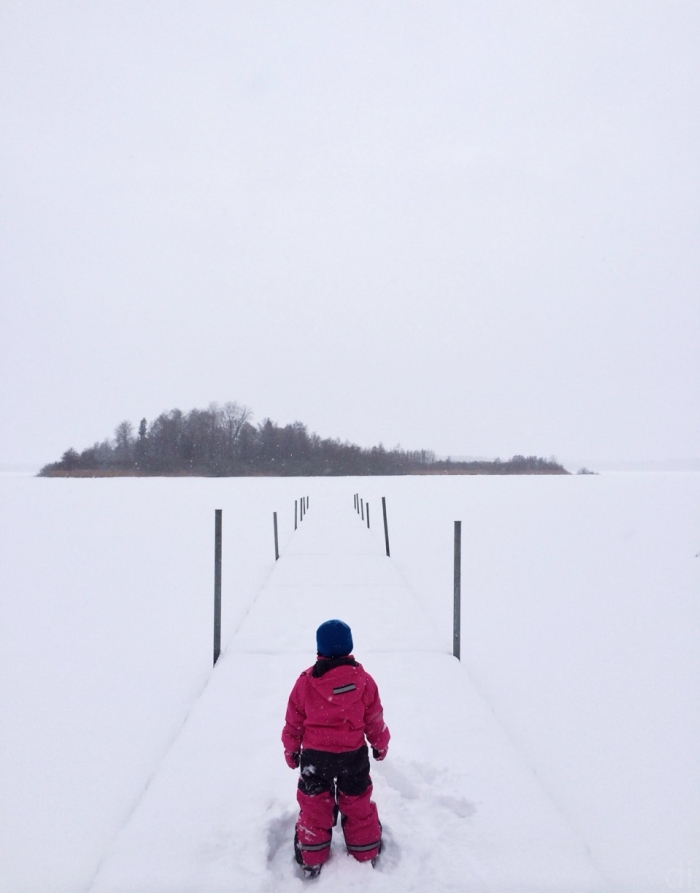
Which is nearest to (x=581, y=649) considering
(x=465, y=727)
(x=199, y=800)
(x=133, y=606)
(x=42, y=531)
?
(x=465, y=727)

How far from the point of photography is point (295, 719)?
2.66 metres

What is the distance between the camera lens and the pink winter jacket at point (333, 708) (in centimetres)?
258

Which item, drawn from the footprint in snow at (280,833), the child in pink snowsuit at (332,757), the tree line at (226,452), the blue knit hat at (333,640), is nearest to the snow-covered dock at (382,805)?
the footprint in snow at (280,833)

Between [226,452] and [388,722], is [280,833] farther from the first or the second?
[226,452]

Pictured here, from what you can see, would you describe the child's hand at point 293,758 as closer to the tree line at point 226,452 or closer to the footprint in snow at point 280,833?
the footprint in snow at point 280,833

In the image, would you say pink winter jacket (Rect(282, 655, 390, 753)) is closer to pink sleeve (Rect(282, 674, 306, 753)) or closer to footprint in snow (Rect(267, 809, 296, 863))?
pink sleeve (Rect(282, 674, 306, 753))

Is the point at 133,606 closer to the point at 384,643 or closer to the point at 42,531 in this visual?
the point at 384,643

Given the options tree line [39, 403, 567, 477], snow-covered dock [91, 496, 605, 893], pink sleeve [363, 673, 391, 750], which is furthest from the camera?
tree line [39, 403, 567, 477]

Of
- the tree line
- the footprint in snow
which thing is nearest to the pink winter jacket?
the footprint in snow

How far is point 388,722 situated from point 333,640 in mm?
1733

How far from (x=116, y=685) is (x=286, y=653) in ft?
4.85

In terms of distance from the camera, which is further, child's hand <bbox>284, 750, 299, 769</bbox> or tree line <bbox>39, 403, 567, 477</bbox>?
tree line <bbox>39, 403, 567, 477</bbox>

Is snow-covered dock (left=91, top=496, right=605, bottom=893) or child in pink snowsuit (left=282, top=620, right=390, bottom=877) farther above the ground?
child in pink snowsuit (left=282, top=620, right=390, bottom=877)

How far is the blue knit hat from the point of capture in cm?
261
